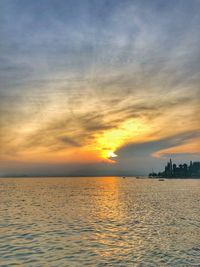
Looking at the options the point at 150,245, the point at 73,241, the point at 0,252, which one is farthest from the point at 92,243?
the point at 0,252

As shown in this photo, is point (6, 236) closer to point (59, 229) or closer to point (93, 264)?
point (59, 229)

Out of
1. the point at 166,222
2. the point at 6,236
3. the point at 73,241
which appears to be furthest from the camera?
the point at 166,222

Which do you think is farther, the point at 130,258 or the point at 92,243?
the point at 92,243

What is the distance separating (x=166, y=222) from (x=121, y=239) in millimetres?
17297

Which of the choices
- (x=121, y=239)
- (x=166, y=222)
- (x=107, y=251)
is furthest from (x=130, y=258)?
(x=166, y=222)

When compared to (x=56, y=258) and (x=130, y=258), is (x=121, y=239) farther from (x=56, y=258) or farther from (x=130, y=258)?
(x=56, y=258)

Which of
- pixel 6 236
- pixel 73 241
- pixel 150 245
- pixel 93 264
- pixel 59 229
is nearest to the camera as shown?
pixel 93 264

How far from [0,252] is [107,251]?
10591 millimetres

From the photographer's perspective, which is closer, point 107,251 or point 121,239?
point 107,251

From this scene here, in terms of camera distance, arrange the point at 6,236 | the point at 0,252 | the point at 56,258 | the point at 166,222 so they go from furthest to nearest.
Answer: the point at 166,222 → the point at 6,236 → the point at 0,252 → the point at 56,258

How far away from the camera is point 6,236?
123 feet

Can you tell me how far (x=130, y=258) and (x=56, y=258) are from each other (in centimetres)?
677

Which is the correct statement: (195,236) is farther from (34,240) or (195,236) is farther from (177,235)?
(34,240)

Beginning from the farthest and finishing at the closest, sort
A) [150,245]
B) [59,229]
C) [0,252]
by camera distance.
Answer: [59,229] → [150,245] → [0,252]
